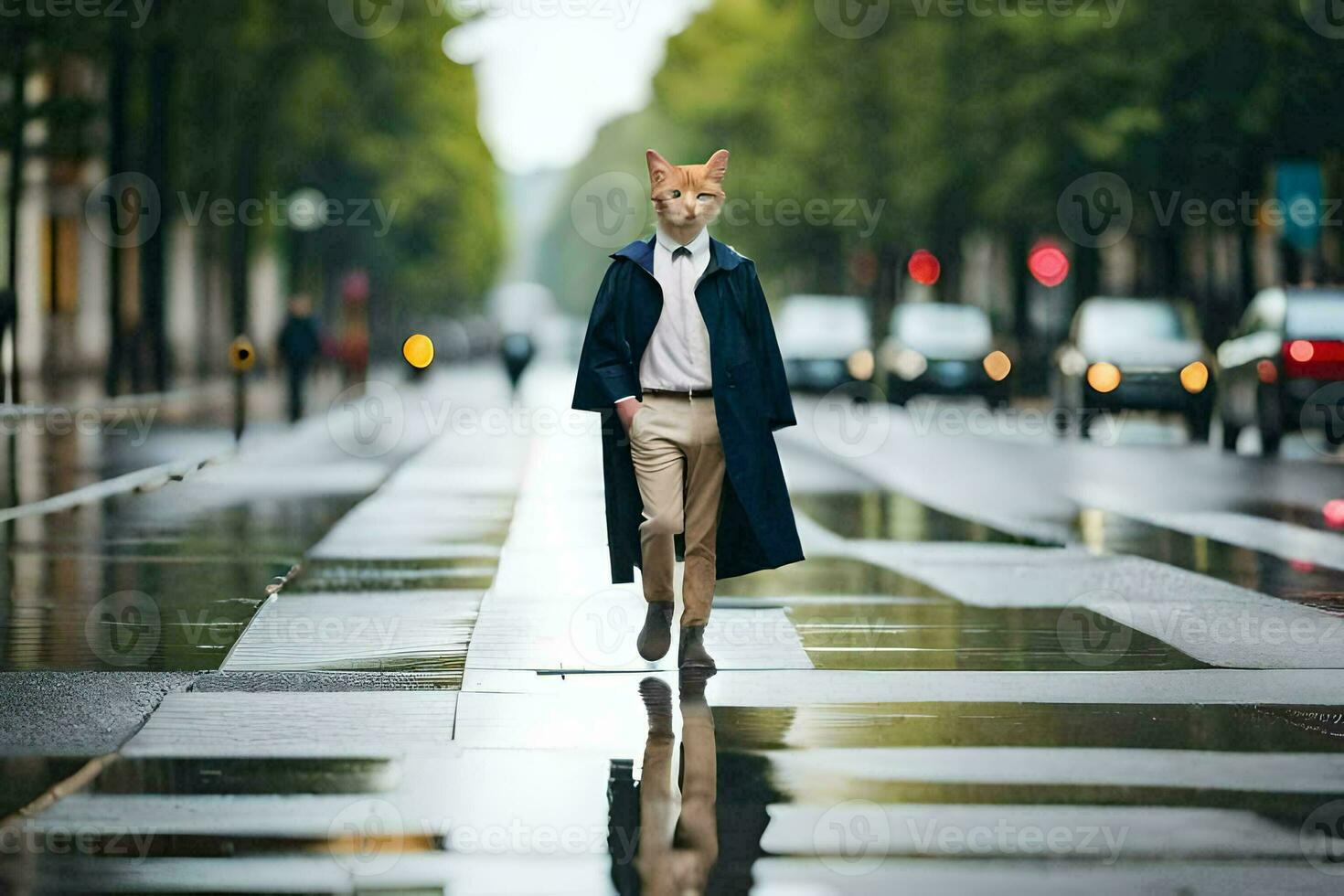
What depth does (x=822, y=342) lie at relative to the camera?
147 feet

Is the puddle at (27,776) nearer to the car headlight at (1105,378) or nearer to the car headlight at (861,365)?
the car headlight at (1105,378)

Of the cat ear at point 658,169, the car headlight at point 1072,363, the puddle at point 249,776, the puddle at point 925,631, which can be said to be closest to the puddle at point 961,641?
the puddle at point 925,631

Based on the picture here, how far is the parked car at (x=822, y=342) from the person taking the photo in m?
44.7

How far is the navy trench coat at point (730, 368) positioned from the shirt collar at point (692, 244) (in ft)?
0.17

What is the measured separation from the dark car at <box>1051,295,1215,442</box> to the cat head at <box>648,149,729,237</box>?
69.3ft

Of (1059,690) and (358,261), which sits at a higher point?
(358,261)

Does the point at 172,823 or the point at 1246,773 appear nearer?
the point at 172,823

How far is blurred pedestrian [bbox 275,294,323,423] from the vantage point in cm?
3148

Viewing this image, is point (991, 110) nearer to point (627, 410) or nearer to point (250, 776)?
point (627, 410)

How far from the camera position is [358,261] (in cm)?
6694

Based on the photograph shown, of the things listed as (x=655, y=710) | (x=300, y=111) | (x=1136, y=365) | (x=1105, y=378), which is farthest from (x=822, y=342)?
(x=655, y=710)

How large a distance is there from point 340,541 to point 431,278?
7271 centimetres

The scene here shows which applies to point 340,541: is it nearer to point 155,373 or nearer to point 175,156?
point 155,373

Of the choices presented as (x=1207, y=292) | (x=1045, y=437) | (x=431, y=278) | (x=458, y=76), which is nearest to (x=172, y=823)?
(x=1045, y=437)
